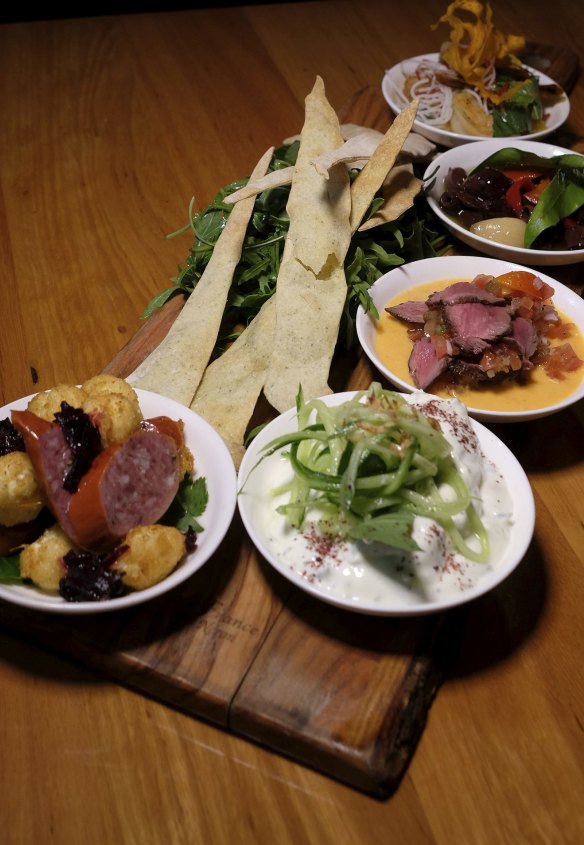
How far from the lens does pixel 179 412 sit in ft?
6.64

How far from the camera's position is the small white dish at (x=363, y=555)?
65.2 inches

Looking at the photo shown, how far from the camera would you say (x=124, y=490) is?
1.68 meters

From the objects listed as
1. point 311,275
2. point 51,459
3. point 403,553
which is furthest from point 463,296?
point 51,459

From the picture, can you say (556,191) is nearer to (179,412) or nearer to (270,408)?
(270,408)

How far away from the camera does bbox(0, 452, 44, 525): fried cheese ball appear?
5.39ft

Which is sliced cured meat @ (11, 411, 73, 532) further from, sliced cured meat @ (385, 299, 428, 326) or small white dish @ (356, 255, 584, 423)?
sliced cured meat @ (385, 299, 428, 326)

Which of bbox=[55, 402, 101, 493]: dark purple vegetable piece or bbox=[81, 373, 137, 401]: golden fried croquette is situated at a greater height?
bbox=[55, 402, 101, 493]: dark purple vegetable piece

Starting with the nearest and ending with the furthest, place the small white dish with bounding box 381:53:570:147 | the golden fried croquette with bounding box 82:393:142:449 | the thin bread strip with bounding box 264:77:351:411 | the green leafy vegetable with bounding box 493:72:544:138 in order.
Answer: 1. the golden fried croquette with bounding box 82:393:142:449
2. the thin bread strip with bounding box 264:77:351:411
3. the small white dish with bounding box 381:53:570:147
4. the green leafy vegetable with bounding box 493:72:544:138

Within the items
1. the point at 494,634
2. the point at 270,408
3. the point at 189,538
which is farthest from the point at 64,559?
the point at 494,634

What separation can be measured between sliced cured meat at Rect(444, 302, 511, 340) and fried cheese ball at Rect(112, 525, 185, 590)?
3.64 ft

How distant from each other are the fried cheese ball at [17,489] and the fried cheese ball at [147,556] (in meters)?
0.22

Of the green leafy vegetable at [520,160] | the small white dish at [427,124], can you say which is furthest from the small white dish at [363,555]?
the small white dish at [427,124]

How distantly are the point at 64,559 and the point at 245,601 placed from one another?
43 centimetres

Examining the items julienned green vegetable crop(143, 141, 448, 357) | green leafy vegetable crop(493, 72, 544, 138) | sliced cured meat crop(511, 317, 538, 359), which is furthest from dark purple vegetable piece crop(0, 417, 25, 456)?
green leafy vegetable crop(493, 72, 544, 138)
